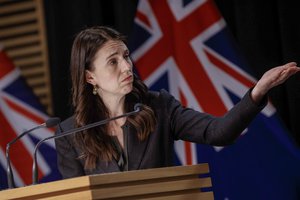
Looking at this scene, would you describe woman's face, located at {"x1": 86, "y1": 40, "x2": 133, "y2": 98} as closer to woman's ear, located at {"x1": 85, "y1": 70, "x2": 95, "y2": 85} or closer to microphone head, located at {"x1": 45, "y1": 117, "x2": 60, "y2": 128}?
woman's ear, located at {"x1": 85, "y1": 70, "x2": 95, "y2": 85}

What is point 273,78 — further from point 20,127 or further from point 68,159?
point 20,127

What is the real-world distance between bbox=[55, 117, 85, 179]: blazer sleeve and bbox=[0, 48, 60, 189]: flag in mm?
1160

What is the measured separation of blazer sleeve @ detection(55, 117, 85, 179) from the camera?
2.91 meters

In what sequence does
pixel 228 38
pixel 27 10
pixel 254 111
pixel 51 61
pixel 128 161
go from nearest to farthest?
pixel 254 111, pixel 128 161, pixel 228 38, pixel 51 61, pixel 27 10

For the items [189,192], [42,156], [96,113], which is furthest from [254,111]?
[42,156]

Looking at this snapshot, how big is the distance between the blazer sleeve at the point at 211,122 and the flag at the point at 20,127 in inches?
55.5

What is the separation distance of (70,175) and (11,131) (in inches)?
55.3

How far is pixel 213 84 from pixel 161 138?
3.31 feet

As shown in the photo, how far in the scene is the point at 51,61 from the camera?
450cm

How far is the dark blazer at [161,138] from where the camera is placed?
276 cm

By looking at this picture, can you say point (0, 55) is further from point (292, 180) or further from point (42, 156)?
point (292, 180)

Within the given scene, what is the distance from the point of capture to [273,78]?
7.63 feet

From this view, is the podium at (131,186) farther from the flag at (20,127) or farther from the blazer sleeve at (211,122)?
the flag at (20,127)

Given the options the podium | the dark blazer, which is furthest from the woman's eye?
the podium
